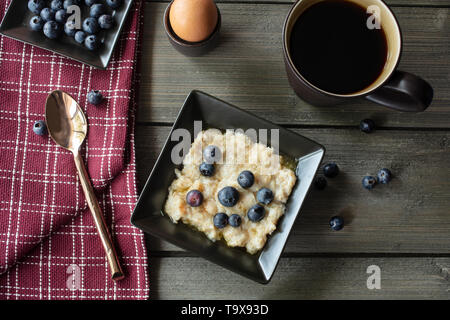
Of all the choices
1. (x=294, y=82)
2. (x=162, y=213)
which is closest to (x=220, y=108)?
(x=294, y=82)

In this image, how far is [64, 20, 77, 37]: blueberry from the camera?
42.4 inches

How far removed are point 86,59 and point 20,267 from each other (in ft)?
1.83

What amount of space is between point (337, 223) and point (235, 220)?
271mm

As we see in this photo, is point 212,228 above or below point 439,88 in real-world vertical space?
below

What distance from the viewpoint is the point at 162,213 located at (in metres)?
1.00

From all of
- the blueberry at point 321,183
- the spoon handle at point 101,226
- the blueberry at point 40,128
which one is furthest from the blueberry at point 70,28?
the blueberry at point 321,183

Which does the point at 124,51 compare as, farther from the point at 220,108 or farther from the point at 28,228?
the point at 28,228

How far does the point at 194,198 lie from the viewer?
3.14 feet

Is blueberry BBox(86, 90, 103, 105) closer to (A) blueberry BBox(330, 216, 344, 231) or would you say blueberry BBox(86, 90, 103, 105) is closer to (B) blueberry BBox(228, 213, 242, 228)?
(B) blueberry BBox(228, 213, 242, 228)

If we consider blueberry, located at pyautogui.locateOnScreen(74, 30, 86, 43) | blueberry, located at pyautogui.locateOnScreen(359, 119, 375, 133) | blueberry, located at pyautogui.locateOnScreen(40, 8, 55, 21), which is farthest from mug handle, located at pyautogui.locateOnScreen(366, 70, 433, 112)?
blueberry, located at pyautogui.locateOnScreen(40, 8, 55, 21)

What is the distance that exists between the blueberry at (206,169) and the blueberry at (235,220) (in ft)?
0.37

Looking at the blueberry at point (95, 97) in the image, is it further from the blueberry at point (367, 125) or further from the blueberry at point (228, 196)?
the blueberry at point (367, 125)

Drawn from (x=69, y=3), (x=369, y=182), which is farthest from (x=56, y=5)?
(x=369, y=182)

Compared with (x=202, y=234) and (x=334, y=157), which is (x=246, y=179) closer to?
(x=202, y=234)
